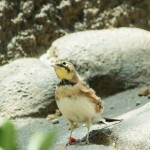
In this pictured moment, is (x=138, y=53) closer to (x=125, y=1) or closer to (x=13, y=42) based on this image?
(x=125, y=1)

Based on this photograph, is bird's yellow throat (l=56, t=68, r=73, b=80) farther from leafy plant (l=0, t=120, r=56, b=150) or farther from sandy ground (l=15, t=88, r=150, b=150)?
leafy plant (l=0, t=120, r=56, b=150)

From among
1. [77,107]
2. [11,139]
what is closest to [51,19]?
[77,107]

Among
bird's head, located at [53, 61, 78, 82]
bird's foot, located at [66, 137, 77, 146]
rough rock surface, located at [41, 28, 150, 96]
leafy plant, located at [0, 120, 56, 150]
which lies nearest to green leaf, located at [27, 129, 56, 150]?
leafy plant, located at [0, 120, 56, 150]

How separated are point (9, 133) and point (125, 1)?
17.4 ft

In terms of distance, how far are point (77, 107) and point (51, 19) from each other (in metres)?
2.91

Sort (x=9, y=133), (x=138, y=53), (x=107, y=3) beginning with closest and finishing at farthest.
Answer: (x=9, y=133), (x=138, y=53), (x=107, y=3)

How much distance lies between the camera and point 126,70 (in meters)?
4.56

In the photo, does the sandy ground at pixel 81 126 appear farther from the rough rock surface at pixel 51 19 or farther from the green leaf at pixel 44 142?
the green leaf at pixel 44 142

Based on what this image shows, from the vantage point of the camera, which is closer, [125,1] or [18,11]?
[18,11]

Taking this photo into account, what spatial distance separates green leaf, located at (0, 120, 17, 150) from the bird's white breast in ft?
7.07

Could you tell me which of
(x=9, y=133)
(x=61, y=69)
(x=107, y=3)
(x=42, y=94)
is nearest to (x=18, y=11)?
(x=107, y=3)

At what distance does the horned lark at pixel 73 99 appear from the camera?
2523 mm

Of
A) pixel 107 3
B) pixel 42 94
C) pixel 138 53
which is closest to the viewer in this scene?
pixel 42 94

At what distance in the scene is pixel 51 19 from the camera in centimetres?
529
